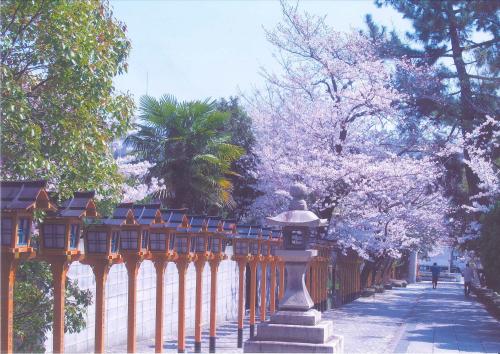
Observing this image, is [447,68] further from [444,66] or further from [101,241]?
[101,241]

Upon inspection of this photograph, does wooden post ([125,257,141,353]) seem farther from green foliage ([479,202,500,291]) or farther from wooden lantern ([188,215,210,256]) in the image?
green foliage ([479,202,500,291])

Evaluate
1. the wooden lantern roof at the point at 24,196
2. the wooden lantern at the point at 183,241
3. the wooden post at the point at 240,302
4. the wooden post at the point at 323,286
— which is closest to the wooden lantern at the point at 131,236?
the wooden lantern at the point at 183,241

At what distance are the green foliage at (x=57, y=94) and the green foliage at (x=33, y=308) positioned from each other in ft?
4.68

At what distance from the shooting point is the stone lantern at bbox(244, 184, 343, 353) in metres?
11.3

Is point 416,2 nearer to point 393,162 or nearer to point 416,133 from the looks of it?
point 416,133

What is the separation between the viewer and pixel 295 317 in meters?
11.6

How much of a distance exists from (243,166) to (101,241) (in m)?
17.3

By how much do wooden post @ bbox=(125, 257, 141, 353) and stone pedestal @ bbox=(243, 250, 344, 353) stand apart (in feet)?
9.57

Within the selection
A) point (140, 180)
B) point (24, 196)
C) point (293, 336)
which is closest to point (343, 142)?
point (140, 180)

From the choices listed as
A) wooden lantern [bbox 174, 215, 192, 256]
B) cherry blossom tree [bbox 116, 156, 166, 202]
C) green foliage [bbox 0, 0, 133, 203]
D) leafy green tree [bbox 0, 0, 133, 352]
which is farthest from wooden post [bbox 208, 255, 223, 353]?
green foliage [bbox 0, 0, 133, 203]

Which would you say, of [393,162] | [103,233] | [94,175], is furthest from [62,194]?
[393,162]

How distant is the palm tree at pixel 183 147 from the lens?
19.5 meters

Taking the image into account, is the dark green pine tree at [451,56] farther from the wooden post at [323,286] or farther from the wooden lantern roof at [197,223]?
the wooden lantern roof at [197,223]

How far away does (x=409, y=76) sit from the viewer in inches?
1009
